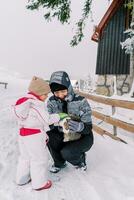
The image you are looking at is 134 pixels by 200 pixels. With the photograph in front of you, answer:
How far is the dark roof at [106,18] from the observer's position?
1761 cm

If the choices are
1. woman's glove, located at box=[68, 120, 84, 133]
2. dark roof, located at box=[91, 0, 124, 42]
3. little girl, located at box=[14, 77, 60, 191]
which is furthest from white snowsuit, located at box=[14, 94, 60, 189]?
dark roof, located at box=[91, 0, 124, 42]

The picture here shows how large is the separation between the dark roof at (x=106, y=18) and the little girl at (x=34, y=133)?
14332mm

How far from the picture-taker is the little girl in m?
4.19

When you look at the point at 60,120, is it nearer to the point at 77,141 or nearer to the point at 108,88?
the point at 77,141

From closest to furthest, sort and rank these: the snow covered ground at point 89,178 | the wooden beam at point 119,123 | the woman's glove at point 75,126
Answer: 1. the snow covered ground at point 89,178
2. the woman's glove at point 75,126
3. the wooden beam at point 119,123

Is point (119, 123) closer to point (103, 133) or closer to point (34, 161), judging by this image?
point (103, 133)

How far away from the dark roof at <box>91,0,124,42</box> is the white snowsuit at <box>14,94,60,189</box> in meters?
14.4

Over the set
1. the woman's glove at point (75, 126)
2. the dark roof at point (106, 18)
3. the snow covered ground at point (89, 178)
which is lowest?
the snow covered ground at point (89, 178)

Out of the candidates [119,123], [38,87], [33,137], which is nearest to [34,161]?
[33,137]

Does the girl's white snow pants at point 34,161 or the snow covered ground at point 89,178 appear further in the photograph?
the girl's white snow pants at point 34,161

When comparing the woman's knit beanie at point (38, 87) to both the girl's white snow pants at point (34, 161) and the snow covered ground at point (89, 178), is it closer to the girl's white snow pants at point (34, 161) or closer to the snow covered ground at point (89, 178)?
the girl's white snow pants at point (34, 161)

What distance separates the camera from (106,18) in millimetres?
18312

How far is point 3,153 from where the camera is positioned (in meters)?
5.58

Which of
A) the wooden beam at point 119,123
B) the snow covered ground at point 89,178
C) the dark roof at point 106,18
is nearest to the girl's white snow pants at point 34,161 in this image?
the snow covered ground at point 89,178
